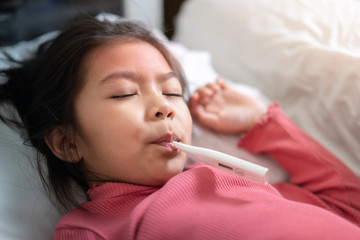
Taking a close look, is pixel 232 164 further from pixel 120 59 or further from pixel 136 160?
pixel 120 59

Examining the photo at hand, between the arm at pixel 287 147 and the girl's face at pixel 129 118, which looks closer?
the girl's face at pixel 129 118

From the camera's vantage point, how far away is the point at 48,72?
30.1 inches

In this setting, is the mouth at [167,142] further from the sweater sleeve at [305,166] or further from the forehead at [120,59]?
the sweater sleeve at [305,166]

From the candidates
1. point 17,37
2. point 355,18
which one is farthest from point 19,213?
point 355,18

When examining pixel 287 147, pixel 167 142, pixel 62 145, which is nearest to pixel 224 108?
pixel 287 147

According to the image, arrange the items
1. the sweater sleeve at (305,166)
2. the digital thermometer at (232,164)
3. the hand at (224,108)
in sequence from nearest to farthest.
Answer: the digital thermometer at (232,164)
the sweater sleeve at (305,166)
the hand at (224,108)

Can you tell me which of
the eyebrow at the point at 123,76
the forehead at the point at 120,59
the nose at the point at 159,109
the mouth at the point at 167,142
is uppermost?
the forehead at the point at 120,59

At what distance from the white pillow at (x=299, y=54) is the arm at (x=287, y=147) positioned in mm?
71

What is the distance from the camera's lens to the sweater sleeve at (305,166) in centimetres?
80

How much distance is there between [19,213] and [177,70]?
20.1 inches

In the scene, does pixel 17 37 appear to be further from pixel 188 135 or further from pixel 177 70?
pixel 188 135

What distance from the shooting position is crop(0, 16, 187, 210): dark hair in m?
0.72

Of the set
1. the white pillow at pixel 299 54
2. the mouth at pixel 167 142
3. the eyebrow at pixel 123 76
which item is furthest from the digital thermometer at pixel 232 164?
the white pillow at pixel 299 54

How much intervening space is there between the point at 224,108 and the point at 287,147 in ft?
0.74
